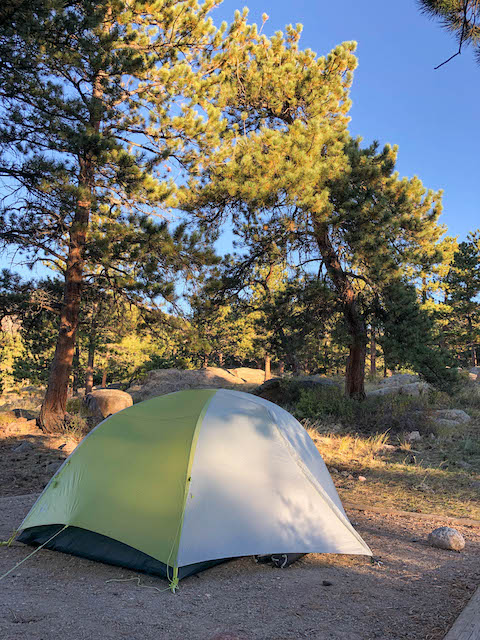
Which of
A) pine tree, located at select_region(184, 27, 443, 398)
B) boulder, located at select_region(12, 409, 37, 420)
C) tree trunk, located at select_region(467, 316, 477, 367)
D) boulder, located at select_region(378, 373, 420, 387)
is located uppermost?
pine tree, located at select_region(184, 27, 443, 398)

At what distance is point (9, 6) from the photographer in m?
7.32

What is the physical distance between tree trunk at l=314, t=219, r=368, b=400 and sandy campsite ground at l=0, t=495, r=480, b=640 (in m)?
8.87

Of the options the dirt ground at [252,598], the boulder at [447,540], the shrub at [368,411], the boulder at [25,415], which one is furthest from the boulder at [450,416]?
the boulder at [25,415]

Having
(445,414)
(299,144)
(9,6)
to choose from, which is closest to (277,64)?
(299,144)

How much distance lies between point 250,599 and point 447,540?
2.46 m

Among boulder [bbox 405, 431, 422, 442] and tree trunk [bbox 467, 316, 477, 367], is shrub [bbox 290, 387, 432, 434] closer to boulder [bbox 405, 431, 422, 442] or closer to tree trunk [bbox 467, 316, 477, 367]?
boulder [bbox 405, 431, 422, 442]

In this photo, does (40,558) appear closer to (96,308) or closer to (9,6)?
(9,6)

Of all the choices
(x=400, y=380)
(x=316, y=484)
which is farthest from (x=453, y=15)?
(x=400, y=380)

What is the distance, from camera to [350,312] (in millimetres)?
13555

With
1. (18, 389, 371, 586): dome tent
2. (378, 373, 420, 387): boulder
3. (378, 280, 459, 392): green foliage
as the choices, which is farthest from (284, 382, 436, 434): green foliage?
(378, 373, 420, 387): boulder

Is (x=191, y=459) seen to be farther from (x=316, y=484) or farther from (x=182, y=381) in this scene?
(x=182, y=381)

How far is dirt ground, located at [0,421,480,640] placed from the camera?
3.19m

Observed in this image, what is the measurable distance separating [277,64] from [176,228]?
572 cm

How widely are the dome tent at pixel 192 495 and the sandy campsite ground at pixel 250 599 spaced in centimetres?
20
